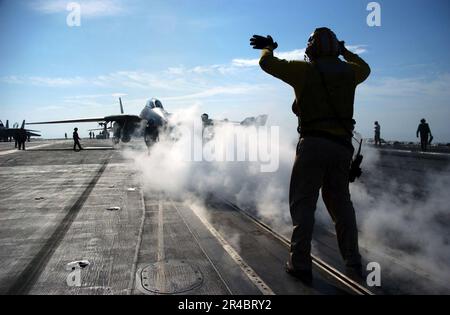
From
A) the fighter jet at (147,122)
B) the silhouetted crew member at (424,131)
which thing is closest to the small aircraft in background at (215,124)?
the fighter jet at (147,122)

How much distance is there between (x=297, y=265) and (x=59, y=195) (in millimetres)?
7609

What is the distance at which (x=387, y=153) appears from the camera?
2189 centimetres

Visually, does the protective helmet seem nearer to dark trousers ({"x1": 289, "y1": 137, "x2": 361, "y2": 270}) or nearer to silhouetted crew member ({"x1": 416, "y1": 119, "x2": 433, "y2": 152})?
dark trousers ({"x1": 289, "y1": 137, "x2": 361, "y2": 270})

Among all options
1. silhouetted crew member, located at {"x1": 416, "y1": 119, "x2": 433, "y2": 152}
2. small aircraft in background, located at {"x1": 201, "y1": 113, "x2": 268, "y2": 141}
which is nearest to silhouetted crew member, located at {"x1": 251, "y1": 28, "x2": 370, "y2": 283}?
small aircraft in background, located at {"x1": 201, "y1": 113, "x2": 268, "y2": 141}

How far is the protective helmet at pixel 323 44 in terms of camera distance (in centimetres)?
408

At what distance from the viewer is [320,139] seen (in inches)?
155

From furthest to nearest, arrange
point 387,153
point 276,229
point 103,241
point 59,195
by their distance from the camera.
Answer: point 387,153, point 59,195, point 276,229, point 103,241

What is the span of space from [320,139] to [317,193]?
1.91 ft

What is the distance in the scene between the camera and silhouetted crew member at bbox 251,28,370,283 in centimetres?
391

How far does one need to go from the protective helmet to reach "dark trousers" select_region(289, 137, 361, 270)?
964 millimetres

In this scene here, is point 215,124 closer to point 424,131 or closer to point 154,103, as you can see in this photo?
point 154,103

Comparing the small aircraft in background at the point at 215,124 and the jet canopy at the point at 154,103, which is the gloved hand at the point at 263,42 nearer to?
the small aircraft in background at the point at 215,124
